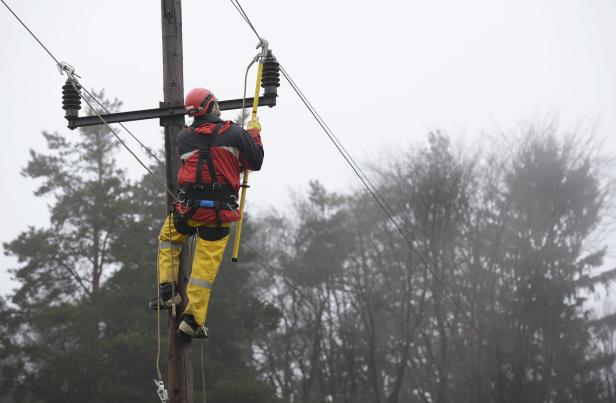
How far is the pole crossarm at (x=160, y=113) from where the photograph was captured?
6773 millimetres

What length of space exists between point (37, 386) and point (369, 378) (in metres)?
16.3

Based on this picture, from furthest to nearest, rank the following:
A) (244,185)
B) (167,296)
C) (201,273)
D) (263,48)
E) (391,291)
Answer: (391,291)
(263,48)
(244,185)
(167,296)
(201,273)

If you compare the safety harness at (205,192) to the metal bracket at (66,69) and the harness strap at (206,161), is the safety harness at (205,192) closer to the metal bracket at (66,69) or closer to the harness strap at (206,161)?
the harness strap at (206,161)

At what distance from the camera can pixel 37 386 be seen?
26.5m

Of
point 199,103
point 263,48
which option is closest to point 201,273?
point 199,103

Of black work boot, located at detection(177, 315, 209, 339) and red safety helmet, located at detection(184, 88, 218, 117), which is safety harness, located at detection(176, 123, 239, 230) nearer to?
red safety helmet, located at detection(184, 88, 218, 117)

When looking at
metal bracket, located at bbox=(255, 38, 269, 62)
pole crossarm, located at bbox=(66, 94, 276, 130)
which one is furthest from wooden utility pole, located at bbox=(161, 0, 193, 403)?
metal bracket, located at bbox=(255, 38, 269, 62)

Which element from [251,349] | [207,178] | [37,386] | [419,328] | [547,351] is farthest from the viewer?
[251,349]

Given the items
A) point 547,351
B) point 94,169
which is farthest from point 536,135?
point 94,169

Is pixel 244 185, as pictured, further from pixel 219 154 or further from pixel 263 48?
pixel 263 48

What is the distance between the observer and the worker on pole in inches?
238

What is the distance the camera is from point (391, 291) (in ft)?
116

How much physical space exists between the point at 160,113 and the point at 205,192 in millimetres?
1128

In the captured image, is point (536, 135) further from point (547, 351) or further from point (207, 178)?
point (207, 178)
